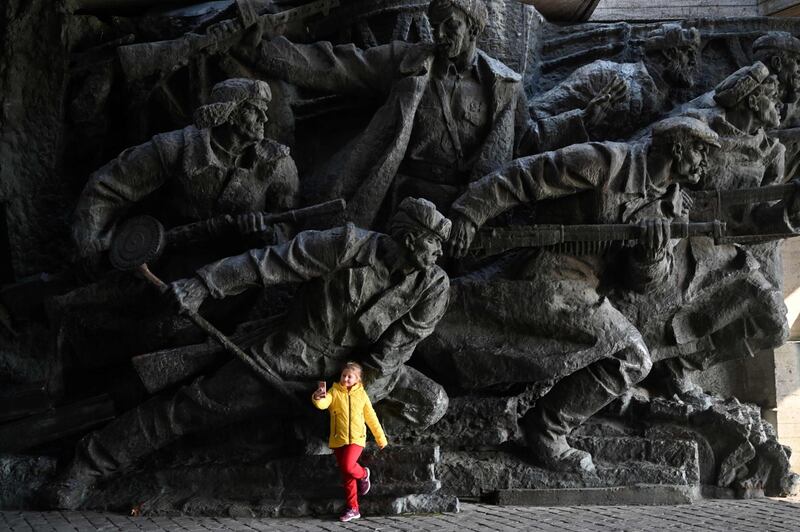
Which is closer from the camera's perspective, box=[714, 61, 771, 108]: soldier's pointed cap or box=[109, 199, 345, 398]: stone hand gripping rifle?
box=[109, 199, 345, 398]: stone hand gripping rifle

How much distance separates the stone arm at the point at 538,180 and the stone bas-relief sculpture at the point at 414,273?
0.6 inches

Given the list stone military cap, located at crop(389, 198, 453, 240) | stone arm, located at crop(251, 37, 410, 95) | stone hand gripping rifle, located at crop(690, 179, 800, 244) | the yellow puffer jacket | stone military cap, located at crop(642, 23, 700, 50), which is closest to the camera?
the yellow puffer jacket

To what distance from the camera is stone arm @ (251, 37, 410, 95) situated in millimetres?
7191

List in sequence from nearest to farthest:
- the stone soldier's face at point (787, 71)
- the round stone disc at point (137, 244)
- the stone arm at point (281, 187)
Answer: the round stone disc at point (137, 244) → the stone arm at point (281, 187) → the stone soldier's face at point (787, 71)

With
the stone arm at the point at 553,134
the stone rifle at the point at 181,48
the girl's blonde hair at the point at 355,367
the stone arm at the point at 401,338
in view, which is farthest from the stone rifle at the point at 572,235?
the stone rifle at the point at 181,48

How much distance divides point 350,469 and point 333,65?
2822 mm

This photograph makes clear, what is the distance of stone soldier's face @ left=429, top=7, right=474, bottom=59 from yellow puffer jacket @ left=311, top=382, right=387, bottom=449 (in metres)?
2.38

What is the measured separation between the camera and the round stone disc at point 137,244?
641cm

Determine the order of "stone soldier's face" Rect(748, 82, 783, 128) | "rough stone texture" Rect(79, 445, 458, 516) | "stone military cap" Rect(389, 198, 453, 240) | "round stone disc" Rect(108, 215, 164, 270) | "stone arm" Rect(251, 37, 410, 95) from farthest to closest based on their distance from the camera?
"stone arm" Rect(251, 37, 410, 95)
"stone soldier's face" Rect(748, 82, 783, 128)
"round stone disc" Rect(108, 215, 164, 270)
"rough stone texture" Rect(79, 445, 458, 516)
"stone military cap" Rect(389, 198, 453, 240)

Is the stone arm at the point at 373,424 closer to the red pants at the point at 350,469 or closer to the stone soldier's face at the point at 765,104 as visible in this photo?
the red pants at the point at 350,469

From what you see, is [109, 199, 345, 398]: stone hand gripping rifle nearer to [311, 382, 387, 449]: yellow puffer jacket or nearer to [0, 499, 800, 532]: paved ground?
[311, 382, 387, 449]: yellow puffer jacket

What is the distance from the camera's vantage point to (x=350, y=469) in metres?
5.93

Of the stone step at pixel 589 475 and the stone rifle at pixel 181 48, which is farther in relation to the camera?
the stone rifle at pixel 181 48

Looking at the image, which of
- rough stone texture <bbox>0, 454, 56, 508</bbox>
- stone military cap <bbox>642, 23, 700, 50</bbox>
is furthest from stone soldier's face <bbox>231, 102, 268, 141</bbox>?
stone military cap <bbox>642, 23, 700, 50</bbox>
